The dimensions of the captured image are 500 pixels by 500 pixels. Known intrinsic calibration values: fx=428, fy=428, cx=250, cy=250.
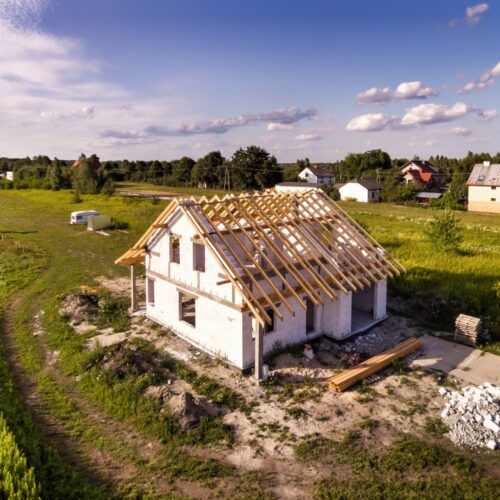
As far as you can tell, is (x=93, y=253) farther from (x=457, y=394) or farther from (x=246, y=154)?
(x=246, y=154)

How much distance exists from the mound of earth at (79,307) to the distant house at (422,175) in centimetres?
6738

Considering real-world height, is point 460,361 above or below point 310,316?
below

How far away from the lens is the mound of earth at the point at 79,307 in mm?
19266

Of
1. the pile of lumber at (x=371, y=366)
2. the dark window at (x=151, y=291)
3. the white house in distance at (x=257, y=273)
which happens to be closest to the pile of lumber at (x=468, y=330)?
the pile of lumber at (x=371, y=366)

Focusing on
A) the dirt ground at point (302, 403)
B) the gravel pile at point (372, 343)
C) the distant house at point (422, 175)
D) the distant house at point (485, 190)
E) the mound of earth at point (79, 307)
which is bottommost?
the dirt ground at point (302, 403)

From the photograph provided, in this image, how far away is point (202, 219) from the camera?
51.6 feet

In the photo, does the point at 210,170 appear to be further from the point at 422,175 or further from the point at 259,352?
the point at 259,352

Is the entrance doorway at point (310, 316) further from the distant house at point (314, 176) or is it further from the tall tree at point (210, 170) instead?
the distant house at point (314, 176)

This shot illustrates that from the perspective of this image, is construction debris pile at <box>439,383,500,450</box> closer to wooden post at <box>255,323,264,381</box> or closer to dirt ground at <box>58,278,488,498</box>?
dirt ground at <box>58,278,488,498</box>

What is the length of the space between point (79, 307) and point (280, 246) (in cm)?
992

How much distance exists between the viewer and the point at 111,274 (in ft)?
87.5

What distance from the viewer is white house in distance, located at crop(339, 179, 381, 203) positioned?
71.1 m

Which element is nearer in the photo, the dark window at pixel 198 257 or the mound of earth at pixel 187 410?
the mound of earth at pixel 187 410

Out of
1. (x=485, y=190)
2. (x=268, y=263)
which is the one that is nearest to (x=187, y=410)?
(x=268, y=263)
